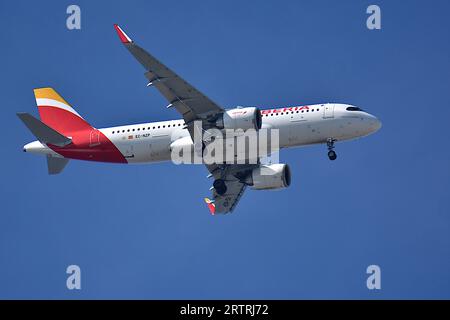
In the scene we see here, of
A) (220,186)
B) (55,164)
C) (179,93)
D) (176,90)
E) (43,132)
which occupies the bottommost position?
(220,186)

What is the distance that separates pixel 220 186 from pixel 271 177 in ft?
13.2

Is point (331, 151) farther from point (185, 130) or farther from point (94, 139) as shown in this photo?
point (94, 139)

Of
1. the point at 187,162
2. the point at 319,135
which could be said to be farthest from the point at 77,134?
the point at 319,135

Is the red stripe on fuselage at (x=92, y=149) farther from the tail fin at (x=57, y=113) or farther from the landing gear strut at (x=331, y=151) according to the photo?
the landing gear strut at (x=331, y=151)

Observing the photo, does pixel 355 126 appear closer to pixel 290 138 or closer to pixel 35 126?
pixel 290 138

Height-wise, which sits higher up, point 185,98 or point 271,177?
point 185,98

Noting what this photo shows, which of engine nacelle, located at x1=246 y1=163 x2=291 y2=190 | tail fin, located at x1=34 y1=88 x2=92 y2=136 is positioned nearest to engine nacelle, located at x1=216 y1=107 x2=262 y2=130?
engine nacelle, located at x1=246 y1=163 x2=291 y2=190

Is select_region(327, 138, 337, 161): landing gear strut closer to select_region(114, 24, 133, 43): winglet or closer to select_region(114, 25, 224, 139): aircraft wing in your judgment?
select_region(114, 25, 224, 139): aircraft wing

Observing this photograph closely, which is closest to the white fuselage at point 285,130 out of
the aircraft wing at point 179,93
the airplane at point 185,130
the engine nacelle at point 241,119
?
the airplane at point 185,130

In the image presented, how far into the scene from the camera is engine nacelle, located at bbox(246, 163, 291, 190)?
2616 inches

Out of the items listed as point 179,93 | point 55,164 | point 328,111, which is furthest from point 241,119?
point 55,164

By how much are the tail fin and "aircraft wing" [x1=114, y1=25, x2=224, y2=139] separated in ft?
28.1

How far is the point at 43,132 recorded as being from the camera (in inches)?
2532

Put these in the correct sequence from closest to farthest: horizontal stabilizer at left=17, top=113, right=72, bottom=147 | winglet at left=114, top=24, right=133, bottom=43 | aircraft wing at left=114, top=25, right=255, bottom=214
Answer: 1. winglet at left=114, top=24, right=133, bottom=43
2. aircraft wing at left=114, top=25, right=255, bottom=214
3. horizontal stabilizer at left=17, top=113, right=72, bottom=147
